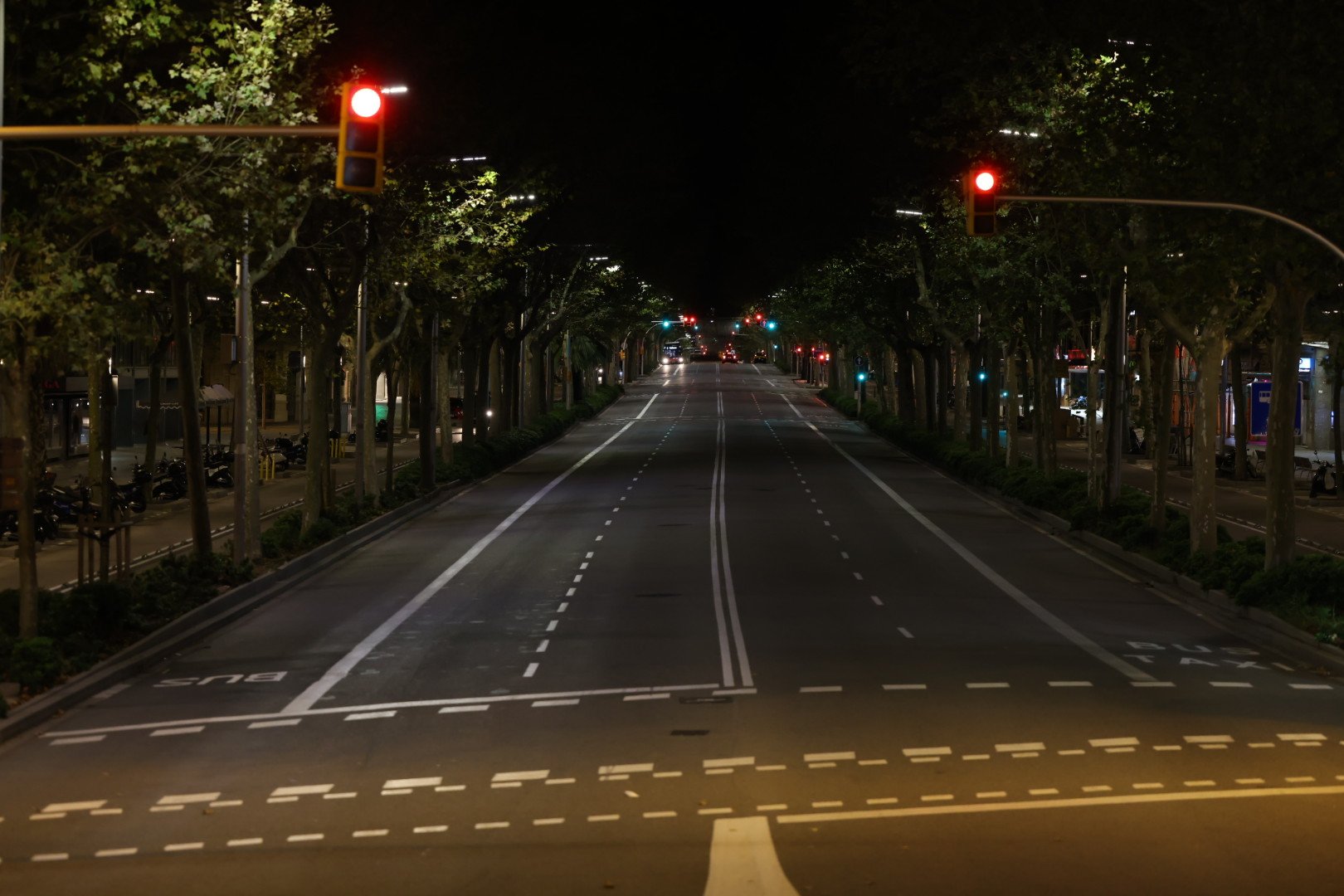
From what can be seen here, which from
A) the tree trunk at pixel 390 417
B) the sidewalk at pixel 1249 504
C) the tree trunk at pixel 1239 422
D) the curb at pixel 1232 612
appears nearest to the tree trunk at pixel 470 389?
the tree trunk at pixel 390 417

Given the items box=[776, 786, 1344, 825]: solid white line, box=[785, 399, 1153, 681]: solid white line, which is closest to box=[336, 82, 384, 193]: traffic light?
box=[776, 786, 1344, 825]: solid white line

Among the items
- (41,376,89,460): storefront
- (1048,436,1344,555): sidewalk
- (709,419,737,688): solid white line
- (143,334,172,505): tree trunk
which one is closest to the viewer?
(709,419,737,688): solid white line

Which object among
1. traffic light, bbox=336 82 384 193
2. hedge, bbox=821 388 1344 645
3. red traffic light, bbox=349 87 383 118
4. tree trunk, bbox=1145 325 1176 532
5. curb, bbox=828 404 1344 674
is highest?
red traffic light, bbox=349 87 383 118

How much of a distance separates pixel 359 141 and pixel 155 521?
97.1 ft

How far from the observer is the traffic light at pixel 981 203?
2275 centimetres

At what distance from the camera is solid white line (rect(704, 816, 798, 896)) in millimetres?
11469

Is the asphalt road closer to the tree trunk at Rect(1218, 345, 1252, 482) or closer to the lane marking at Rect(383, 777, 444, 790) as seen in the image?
the lane marking at Rect(383, 777, 444, 790)

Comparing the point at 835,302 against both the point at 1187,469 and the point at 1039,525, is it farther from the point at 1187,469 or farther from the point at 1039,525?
the point at 1039,525

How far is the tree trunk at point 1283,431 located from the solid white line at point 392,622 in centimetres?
1355

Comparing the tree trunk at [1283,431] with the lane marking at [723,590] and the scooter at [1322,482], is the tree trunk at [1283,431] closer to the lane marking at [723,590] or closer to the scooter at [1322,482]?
the lane marking at [723,590]

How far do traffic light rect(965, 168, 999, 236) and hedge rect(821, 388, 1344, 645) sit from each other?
690 centimetres

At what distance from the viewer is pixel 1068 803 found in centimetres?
1409

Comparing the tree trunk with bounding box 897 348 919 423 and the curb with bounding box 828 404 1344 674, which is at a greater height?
the tree trunk with bounding box 897 348 919 423

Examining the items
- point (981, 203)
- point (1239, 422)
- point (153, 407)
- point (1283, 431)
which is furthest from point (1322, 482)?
point (981, 203)
